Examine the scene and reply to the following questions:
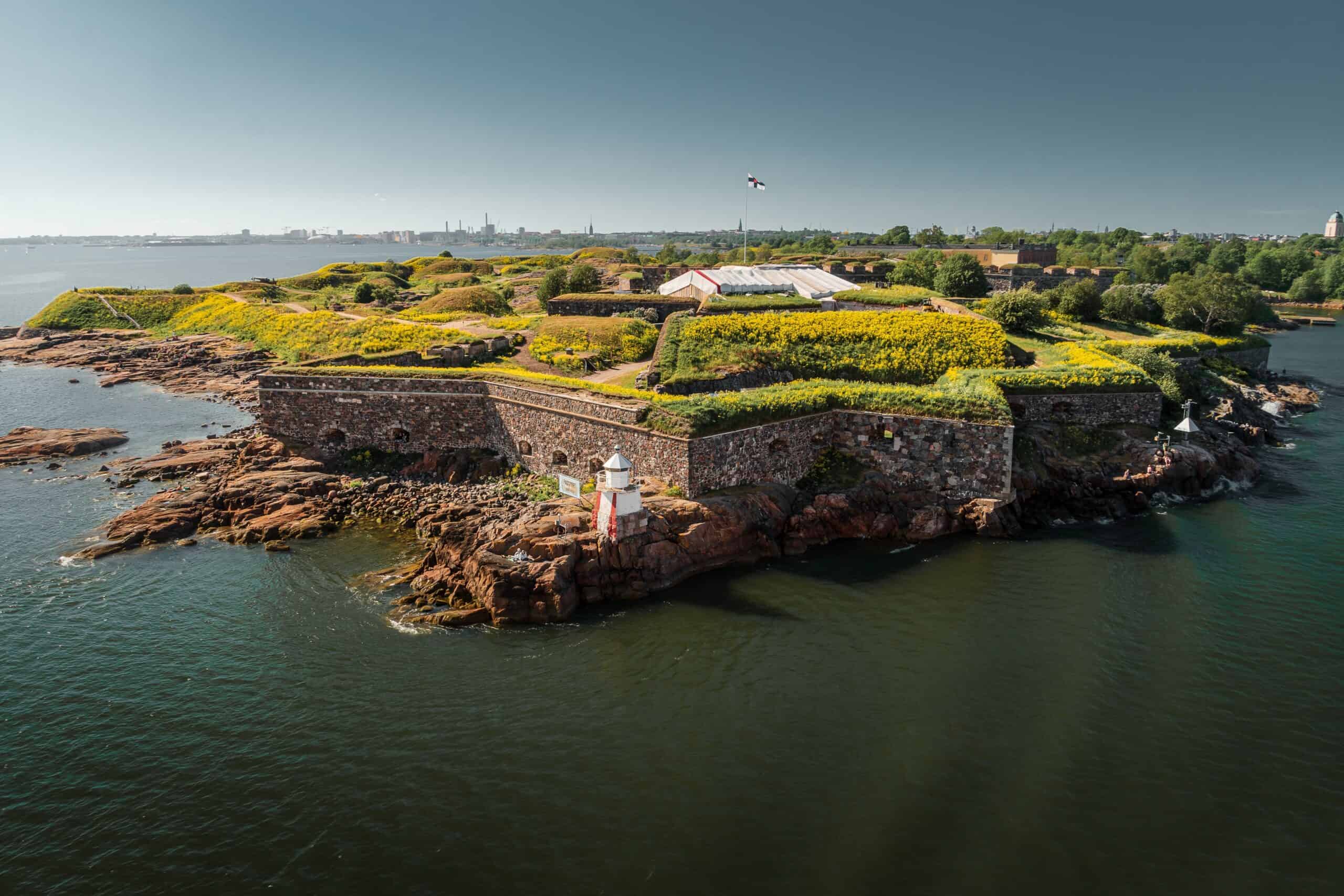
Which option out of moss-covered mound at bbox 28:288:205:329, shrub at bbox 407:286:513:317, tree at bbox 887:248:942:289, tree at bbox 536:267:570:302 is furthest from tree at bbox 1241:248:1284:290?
moss-covered mound at bbox 28:288:205:329

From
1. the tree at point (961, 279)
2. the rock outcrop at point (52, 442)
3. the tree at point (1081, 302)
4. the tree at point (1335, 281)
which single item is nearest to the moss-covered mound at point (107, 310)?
the rock outcrop at point (52, 442)

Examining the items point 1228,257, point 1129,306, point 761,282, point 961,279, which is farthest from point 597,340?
point 1228,257

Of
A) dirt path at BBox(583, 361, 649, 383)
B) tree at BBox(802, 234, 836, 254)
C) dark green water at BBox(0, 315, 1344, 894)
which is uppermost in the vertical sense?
tree at BBox(802, 234, 836, 254)

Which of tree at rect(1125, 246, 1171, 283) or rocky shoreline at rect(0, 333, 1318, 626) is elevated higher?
tree at rect(1125, 246, 1171, 283)

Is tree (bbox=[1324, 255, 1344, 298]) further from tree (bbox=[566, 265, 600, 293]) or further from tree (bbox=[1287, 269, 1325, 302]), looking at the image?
tree (bbox=[566, 265, 600, 293])

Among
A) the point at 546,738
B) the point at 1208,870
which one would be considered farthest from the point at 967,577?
the point at 546,738

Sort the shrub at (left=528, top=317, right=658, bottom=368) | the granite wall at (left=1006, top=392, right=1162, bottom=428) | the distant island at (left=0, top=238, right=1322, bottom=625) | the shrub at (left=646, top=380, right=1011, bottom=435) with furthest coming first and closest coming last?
the shrub at (left=528, top=317, right=658, bottom=368) < the granite wall at (left=1006, top=392, right=1162, bottom=428) < the shrub at (left=646, top=380, right=1011, bottom=435) < the distant island at (left=0, top=238, right=1322, bottom=625)
